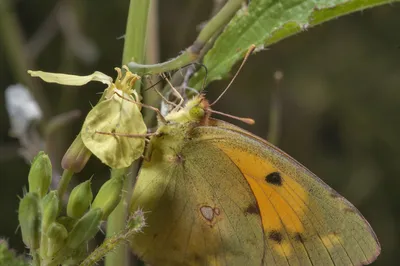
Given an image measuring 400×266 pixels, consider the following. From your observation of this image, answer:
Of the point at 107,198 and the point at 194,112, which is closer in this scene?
the point at 107,198

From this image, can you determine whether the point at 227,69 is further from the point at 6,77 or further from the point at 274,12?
the point at 6,77

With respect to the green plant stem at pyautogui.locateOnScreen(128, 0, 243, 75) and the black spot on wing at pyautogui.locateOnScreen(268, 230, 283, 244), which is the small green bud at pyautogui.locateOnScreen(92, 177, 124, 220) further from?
the black spot on wing at pyautogui.locateOnScreen(268, 230, 283, 244)

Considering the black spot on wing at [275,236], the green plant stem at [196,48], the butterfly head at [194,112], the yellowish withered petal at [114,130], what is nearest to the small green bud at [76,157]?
the yellowish withered petal at [114,130]

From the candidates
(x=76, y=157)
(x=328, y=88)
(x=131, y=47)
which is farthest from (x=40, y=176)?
(x=328, y=88)

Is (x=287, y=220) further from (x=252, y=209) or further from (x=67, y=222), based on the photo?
(x=67, y=222)

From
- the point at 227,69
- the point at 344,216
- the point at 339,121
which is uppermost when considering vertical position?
the point at 227,69

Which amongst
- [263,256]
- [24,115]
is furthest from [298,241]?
[24,115]
